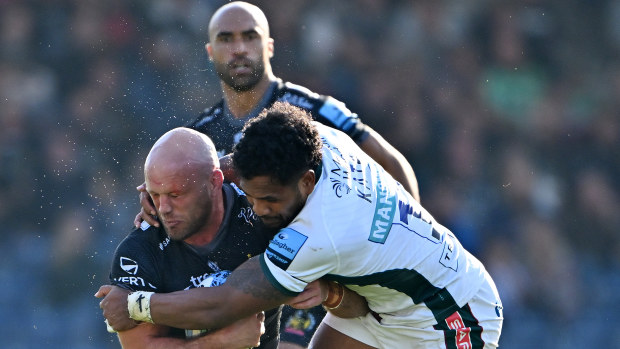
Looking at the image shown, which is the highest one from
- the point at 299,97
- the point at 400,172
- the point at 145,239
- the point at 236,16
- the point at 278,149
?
the point at 236,16

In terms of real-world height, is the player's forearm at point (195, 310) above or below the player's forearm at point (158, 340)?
above

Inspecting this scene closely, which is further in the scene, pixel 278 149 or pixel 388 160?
pixel 388 160

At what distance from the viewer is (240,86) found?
6777mm

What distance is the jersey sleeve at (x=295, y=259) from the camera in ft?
14.4

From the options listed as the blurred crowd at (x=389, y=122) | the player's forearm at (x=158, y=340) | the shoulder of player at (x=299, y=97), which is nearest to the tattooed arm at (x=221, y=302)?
the player's forearm at (x=158, y=340)

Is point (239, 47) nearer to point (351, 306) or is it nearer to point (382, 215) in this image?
point (351, 306)

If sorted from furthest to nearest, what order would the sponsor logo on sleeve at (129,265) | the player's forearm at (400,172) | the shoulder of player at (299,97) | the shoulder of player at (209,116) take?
the shoulder of player at (209,116) < the shoulder of player at (299,97) < the player's forearm at (400,172) < the sponsor logo on sleeve at (129,265)

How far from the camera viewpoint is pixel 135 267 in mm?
4867

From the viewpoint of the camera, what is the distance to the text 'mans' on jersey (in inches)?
256

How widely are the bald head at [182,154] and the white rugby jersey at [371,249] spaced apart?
582mm

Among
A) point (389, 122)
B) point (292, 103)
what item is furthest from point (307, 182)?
point (389, 122)

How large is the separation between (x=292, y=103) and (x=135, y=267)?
7.06 ft

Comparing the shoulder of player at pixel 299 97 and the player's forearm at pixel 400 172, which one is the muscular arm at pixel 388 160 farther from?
the shoulder of player at pixel 299 97

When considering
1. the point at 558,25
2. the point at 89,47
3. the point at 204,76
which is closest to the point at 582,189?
the point at 558,25
